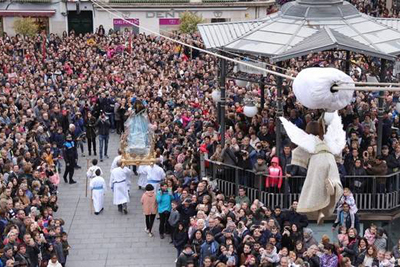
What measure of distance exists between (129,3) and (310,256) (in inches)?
1410

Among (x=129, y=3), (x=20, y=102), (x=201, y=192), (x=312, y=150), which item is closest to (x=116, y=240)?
(x=201, y=192)

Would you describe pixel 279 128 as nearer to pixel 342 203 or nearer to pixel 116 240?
pixel 342 203

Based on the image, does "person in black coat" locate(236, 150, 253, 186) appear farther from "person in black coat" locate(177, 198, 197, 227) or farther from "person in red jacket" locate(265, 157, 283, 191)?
"person in black coat" locate(177, 198, 197, 227)

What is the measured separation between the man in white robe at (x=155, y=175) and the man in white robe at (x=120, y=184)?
54cm

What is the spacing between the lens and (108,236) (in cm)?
2105

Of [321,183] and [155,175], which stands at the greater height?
[321,183]

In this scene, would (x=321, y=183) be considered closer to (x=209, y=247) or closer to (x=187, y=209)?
(x=209, y=247)

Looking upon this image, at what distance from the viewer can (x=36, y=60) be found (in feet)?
117

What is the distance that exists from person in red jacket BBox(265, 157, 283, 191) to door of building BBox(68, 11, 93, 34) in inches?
1274

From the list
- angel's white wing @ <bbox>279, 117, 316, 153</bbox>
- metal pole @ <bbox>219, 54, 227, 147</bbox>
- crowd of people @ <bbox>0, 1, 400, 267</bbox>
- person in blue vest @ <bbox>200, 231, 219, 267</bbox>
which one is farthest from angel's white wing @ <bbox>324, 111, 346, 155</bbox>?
metal pole @ <bbox>219, 54, 227, 147</bbox>

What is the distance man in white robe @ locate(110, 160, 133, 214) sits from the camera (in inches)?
856

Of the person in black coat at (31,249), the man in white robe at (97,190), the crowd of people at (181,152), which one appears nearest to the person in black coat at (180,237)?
the crowd of people at (181,152)

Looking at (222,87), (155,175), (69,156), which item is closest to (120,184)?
(155,175)

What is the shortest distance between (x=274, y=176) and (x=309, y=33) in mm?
3461
